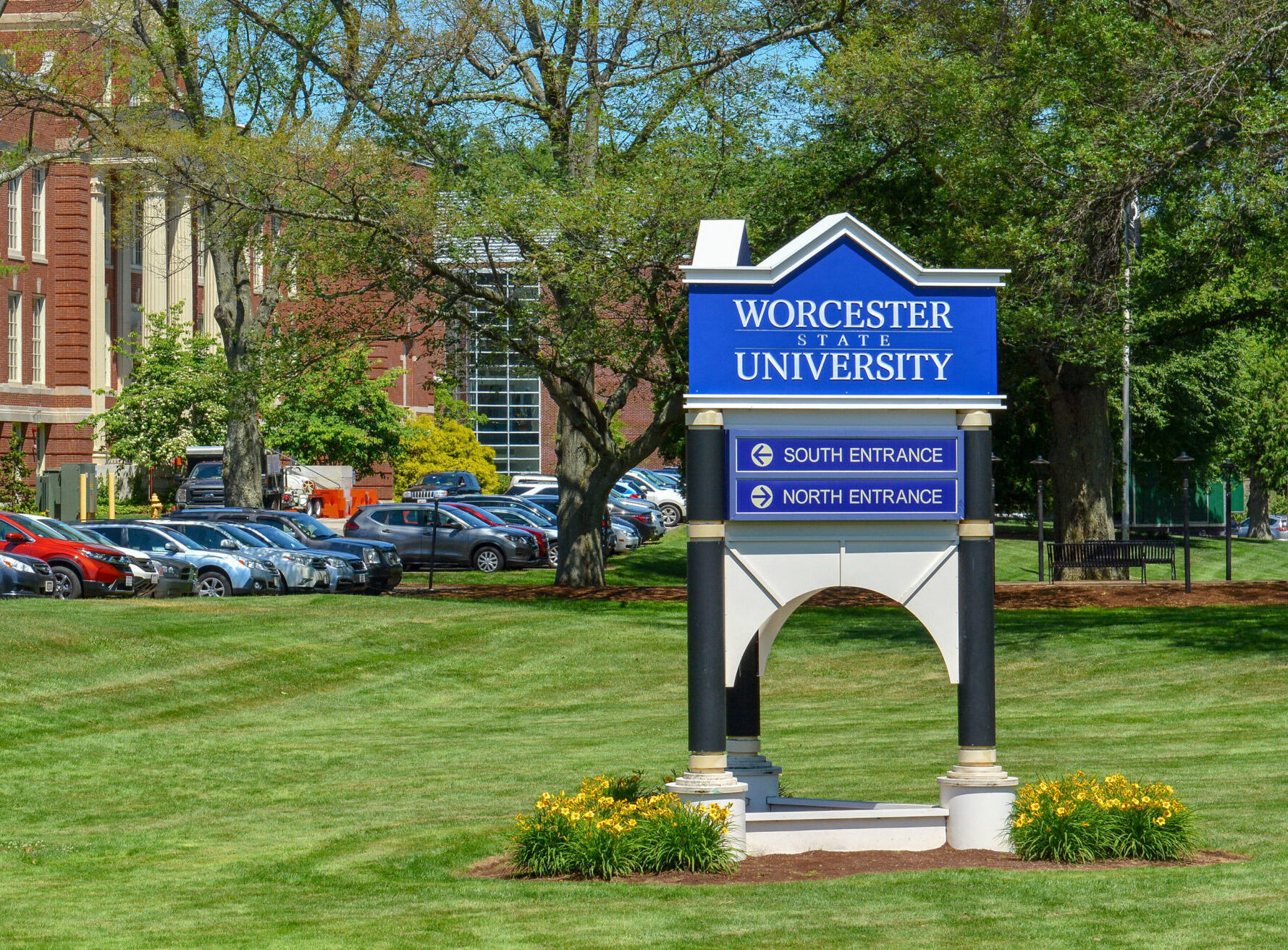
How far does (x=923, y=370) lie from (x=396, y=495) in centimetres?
5865

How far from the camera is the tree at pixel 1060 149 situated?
22172mm

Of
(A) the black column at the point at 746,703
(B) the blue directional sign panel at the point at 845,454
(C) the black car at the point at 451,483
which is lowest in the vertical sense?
(A) the black column at the point at 746,703

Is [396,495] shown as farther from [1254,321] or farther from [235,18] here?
[1254,321]

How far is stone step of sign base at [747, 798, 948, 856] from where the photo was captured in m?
10.0

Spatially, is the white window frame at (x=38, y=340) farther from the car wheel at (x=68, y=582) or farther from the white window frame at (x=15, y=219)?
the car wheel at (x=68, y=582)

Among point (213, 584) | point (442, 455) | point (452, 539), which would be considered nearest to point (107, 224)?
point (442, 455)

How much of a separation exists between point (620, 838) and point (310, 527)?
26935mm

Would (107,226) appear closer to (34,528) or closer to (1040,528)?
(34,528)

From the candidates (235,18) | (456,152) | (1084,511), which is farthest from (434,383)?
(1084,511)

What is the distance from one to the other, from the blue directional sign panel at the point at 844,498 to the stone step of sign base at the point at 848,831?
172cm

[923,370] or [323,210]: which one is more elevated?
[323,210]

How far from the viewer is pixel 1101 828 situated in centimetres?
965

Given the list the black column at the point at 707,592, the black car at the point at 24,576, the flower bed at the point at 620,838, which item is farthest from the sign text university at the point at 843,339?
the black car at the point at 24,576

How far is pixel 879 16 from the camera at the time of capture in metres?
29.1
